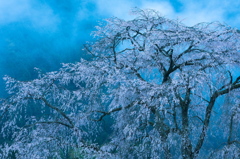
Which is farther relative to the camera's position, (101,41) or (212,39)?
(101,41)

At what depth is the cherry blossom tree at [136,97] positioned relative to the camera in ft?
9.45

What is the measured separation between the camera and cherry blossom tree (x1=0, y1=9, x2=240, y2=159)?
2881 millimetres

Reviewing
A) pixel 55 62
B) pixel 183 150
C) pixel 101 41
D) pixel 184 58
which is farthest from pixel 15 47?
pixel 183 150

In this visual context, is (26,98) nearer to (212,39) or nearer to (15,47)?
(212,39)

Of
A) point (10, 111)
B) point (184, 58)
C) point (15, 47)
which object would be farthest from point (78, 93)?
point (15, 47)

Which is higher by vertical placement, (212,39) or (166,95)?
(212,39)

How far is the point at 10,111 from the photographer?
127 inches

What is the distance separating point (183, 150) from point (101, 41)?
2.81 meters

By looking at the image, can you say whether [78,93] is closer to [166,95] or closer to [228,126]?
[166,95]

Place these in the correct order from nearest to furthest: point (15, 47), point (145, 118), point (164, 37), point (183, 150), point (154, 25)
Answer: point (145, 118)
point (183, 150)
point (164, 37)
point (154, 25)
point (15, 47)

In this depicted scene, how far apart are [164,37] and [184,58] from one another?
3.42 feet

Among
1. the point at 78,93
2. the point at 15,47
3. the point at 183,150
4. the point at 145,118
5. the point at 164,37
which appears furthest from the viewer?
the point at 15,47

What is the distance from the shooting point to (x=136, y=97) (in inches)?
124

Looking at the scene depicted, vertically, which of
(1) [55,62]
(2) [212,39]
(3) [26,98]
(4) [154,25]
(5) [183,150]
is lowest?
(5) [183,150]
